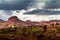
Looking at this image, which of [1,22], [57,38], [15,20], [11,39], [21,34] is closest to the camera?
[11,39]

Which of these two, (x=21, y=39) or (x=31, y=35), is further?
(x=31, y=35)

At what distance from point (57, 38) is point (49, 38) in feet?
7.31

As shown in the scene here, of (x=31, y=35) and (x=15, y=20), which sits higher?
(x=15, y=20)

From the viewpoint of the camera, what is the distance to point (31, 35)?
181 feet

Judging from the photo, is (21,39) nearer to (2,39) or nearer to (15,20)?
(2,39)

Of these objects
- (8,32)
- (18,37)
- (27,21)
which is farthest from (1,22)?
(18,37)

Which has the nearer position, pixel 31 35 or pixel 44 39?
pixel 44 39

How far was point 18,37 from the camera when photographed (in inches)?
2110

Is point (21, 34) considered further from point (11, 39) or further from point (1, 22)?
point (1, 22)

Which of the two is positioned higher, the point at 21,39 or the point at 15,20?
the point at 15,20

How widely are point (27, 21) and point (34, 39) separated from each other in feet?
189

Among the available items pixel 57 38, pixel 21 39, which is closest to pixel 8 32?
pixel 21 39

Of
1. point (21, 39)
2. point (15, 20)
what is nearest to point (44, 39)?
point (21, 39)

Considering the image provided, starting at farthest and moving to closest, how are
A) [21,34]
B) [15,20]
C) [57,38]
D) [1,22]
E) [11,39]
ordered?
[15,20] → [1,22] → [21,34] → [57,38] → [11,39]
